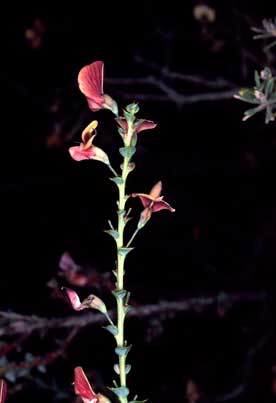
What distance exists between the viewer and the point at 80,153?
0.52 metres

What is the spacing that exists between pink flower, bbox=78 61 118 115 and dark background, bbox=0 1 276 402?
107 cm

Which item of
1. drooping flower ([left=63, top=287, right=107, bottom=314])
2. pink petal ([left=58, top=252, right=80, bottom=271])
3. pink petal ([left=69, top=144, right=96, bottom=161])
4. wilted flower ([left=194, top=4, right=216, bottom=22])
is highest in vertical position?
wilted flower ([left=194, top=4, right=216, bottom=22])

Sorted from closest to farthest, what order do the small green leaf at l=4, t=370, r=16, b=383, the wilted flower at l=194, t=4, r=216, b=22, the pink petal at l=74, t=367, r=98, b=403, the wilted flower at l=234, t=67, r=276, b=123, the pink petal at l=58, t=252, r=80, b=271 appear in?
1. the pink petal at l=74, t=367, r=98, b=403
2. the wilted flower at l=234, t=67, r=276, b=123
3. the small green leaf at l=4, t=370, r=16, b=383
4. the pink petal at l=58, t=252, r=80, b=271
5. the wilted flower at l=194, t=4, r=216, b=22

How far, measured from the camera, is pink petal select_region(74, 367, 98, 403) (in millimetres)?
461

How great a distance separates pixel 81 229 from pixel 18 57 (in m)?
0.61

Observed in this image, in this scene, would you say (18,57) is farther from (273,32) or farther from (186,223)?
(273,32)

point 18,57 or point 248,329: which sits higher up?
point 18,57

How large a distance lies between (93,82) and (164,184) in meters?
1.47

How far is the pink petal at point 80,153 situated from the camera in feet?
1.69

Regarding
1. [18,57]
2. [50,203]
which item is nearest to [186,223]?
[50,203]

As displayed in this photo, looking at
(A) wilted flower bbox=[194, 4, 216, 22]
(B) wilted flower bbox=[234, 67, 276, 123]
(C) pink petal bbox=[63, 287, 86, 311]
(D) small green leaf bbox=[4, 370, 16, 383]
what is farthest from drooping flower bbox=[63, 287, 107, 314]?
(A) wilted flower bbox=[194, 4, 216, 22]

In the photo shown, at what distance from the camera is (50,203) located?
1.88 meters

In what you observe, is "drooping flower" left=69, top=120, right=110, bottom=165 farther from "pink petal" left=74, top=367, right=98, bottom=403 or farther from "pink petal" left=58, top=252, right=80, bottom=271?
"pink petal" left=58, top=252, right=80, bottom=271

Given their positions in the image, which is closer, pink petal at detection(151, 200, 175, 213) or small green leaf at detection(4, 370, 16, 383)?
pink petal at detection(151, 200, 175, 213)
